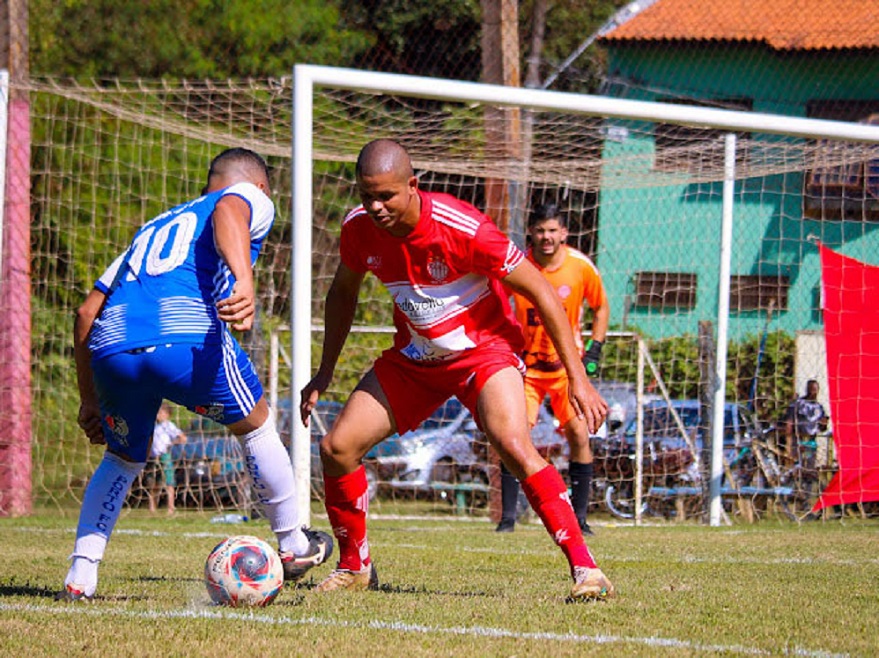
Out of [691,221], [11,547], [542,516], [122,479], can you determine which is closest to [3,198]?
[11,547]

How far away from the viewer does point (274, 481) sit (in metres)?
5.13

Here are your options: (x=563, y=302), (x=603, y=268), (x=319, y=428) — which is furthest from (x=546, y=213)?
(x=603, y=268)

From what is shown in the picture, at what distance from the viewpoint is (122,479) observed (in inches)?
192

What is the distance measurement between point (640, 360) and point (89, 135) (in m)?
10.9

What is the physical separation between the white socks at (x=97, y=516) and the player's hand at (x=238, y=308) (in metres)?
0.94

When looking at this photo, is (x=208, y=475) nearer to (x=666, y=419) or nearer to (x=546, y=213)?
(x=546, y=213)

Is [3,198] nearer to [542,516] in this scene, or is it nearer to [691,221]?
[542,516]

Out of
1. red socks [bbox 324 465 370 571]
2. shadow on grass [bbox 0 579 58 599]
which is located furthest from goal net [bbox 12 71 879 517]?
shadow on grass [bbox 0 579 58 599]

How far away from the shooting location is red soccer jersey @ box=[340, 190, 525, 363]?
16.1 ft

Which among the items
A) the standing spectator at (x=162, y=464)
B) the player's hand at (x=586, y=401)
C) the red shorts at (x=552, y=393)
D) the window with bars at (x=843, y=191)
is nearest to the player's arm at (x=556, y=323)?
the player's hand at (x=586, y=401)

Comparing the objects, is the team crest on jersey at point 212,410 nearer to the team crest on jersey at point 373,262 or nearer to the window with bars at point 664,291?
the team crest on jersey at point 373,262

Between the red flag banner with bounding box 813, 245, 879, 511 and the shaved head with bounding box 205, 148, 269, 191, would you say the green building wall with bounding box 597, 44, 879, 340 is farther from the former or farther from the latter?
the shaved head with bounding box 205, 148, 269, 191

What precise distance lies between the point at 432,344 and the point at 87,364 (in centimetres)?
136

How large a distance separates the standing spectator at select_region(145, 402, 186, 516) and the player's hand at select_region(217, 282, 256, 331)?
6956mm
